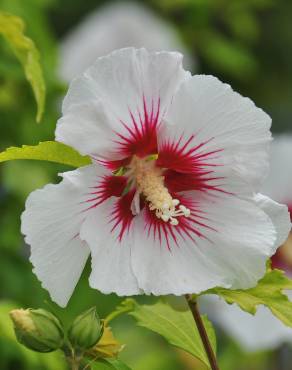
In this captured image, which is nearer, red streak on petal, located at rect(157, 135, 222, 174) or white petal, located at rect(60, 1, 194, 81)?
red streak on petal, located at rect(157, 135, 222, 174)

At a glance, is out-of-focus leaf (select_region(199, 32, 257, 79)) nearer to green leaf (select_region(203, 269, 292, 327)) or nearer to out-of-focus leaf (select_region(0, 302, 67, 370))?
out-of-focus leaf (select_region(0, 302, 67, 370))

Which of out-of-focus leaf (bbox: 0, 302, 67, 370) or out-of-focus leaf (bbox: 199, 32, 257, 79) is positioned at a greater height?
out-of-focus leaf (bbox: 199, 32, 257, 79)

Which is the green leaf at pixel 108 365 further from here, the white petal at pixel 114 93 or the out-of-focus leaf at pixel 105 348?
the white petal at pixel 114 93

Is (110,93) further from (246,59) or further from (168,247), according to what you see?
(246,59)

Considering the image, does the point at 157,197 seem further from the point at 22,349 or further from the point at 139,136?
the point at 22,349

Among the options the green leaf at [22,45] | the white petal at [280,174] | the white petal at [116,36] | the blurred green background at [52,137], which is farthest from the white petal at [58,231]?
the white petal at [116,36]

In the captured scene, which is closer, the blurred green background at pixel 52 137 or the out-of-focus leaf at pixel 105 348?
the out-of-focus leaf at pixel 105 348

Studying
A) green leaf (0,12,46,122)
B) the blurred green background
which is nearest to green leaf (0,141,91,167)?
green leaf (0,12,46,122)

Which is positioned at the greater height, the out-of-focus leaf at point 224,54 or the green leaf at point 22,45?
the out-of-focus leaf at point 224,54
